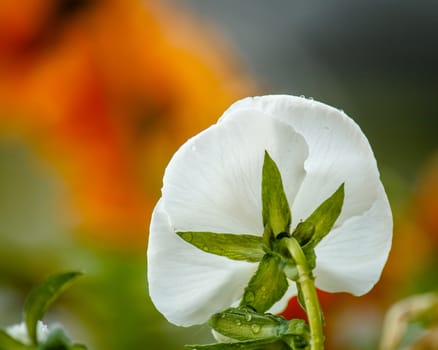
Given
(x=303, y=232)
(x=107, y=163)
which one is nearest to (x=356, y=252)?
(x=303, y=232)

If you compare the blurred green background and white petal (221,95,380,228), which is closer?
white petal (221,95,380,228)

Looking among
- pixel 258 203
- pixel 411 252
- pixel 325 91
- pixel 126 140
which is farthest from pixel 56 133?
pixel 325 91

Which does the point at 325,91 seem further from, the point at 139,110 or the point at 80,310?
the point at 80,310

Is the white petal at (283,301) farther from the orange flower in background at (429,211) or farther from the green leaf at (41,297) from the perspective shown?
the orange flower in background at (429,211)

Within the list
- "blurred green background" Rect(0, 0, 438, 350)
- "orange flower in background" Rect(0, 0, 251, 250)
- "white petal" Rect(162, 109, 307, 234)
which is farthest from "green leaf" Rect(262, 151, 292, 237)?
"orange flower in background" Rect(0, 0, 251, 250)

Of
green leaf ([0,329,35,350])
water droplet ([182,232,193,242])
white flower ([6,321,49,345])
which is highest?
water droplet ([182,232,193,242])

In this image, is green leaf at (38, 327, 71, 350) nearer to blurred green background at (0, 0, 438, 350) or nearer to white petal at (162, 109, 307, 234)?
white petal at (162, 109, 307, 234)

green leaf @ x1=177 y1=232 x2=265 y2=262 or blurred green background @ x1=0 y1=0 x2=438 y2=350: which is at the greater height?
blurred green background @ x1=0 y1=0 x2=438 y2=350
